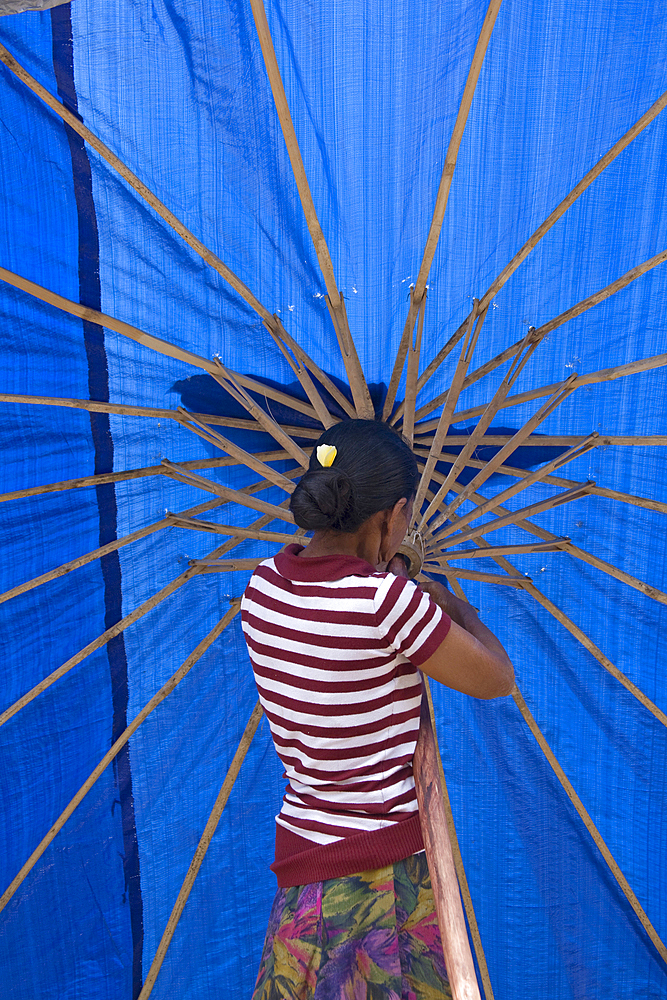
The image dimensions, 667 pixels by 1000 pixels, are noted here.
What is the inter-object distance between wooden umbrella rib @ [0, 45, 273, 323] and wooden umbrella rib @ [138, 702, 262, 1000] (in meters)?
1.11

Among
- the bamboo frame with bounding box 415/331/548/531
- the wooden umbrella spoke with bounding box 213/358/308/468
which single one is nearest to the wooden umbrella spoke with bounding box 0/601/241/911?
the wooden umbrella spoke with bounding box 213/358/308/468

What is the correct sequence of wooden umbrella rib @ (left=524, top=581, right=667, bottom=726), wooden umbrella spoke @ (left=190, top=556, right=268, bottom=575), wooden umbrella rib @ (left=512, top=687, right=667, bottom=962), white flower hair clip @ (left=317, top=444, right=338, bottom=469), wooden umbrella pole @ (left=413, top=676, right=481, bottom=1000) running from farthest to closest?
wooden umbrella rib @ (left=512, top=687, right=667, bottom=962) < wooden umbrella rib @ (left=524, top=581, right=667, bottom=726) < wooden umbrella spoke @ (left=190, top=556, right=268, bottom=575) < white flower hair clip @ (left=317, top=444, right=338, bottom=469) < wooden umbrella pole @ (left=413, top=676, right=481, bottom=1000)

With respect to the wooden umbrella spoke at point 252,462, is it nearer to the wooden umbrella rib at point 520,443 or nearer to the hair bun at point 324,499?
the wooden umbrella rib at point 520,443

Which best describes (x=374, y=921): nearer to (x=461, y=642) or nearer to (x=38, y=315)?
(x=461, y=642)

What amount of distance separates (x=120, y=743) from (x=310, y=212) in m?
1.46

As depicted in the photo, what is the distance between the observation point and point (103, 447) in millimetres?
1921

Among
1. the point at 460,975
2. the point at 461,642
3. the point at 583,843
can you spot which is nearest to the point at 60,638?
the point at 461,642

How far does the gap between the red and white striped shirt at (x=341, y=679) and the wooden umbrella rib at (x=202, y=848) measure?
0.89 metres

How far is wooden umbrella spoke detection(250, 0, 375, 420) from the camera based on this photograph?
1.41m

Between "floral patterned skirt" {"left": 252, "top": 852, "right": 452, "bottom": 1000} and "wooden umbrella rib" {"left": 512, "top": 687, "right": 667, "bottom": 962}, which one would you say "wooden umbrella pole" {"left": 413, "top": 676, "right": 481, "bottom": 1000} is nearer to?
"floral patterned skirt" {"left": 252, "top": 852, "right": 452, "bottom": 1000}

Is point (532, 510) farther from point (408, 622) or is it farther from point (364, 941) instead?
point (364, 941)

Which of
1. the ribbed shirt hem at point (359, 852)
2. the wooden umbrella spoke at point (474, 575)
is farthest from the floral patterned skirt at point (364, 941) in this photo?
the wooden umbrella spoke at point (474, 575)

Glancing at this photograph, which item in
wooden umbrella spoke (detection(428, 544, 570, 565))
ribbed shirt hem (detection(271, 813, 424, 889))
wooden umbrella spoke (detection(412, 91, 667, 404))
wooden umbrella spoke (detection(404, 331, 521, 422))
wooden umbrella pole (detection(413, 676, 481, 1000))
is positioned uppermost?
wooden umbrella spoke (detection(412, 91, 667, 404))

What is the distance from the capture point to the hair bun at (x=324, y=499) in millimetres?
1142
